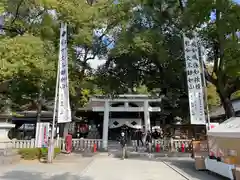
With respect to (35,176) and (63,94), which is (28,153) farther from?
(35,176)

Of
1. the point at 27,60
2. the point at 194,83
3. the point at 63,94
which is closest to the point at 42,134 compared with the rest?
the point at 63,94

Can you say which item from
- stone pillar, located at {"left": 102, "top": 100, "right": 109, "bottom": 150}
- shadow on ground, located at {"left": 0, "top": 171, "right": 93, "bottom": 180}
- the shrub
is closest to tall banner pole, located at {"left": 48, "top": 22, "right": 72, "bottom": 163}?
the shrub

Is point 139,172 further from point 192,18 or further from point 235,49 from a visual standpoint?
point 192,18

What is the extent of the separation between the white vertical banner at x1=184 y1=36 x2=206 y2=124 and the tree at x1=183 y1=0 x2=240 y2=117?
138 centimetres

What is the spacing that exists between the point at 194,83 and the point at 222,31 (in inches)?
122

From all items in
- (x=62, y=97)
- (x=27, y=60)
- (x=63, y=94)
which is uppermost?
(x=27, y=60)

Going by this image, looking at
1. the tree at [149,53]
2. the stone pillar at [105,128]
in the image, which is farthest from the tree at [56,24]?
the stone pillar at [105,128]

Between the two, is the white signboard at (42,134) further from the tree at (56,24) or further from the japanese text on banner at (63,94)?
the tree at (56,24)

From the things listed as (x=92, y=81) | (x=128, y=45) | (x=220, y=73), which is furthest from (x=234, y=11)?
(x=92, y=81)

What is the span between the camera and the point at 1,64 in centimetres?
1065

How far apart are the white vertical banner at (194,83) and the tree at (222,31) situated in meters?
1.38

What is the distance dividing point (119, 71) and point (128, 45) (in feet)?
11.6

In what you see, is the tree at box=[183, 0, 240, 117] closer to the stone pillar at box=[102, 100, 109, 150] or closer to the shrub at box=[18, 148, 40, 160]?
the stone pillar at box=[102, 100, 109, 150]

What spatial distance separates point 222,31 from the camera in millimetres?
12648
